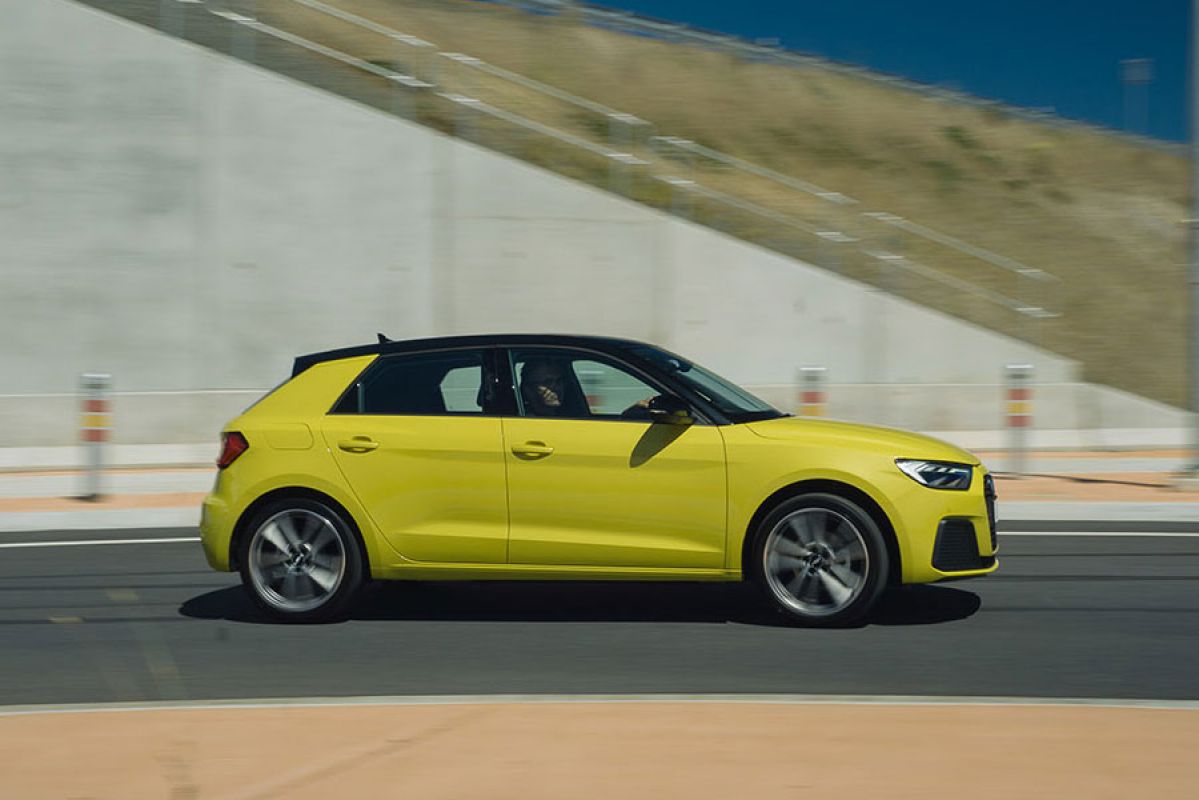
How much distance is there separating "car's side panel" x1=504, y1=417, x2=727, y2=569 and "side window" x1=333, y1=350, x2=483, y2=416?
423 millimetres

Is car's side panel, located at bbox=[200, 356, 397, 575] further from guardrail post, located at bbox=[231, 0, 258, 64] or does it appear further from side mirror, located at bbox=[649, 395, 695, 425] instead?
guardrail post, located at bbox=[231, 0, 258, 64]

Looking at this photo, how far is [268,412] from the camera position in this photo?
8.74m

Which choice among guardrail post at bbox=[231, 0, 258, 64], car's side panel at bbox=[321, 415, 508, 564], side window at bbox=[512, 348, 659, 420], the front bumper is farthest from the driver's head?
guardrail post at bbox=[231, 0, 258, 64]

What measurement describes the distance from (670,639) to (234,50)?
48.6 feet

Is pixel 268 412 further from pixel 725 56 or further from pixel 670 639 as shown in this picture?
pixel 725 56

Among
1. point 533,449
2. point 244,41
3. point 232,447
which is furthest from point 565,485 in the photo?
point 244,41

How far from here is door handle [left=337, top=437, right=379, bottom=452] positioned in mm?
8516

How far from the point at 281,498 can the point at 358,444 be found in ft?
1.68

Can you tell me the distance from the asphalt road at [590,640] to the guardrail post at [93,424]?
3.85m

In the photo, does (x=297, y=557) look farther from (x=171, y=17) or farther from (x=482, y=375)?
(x=171, y=17)

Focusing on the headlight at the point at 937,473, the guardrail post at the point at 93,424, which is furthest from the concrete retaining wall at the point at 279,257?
the headlight at the point at 937,473

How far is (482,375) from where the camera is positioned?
863cm

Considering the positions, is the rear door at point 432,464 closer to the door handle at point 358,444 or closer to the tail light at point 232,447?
the door handle at point 358,444

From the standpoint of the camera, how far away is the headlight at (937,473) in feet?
26.6
